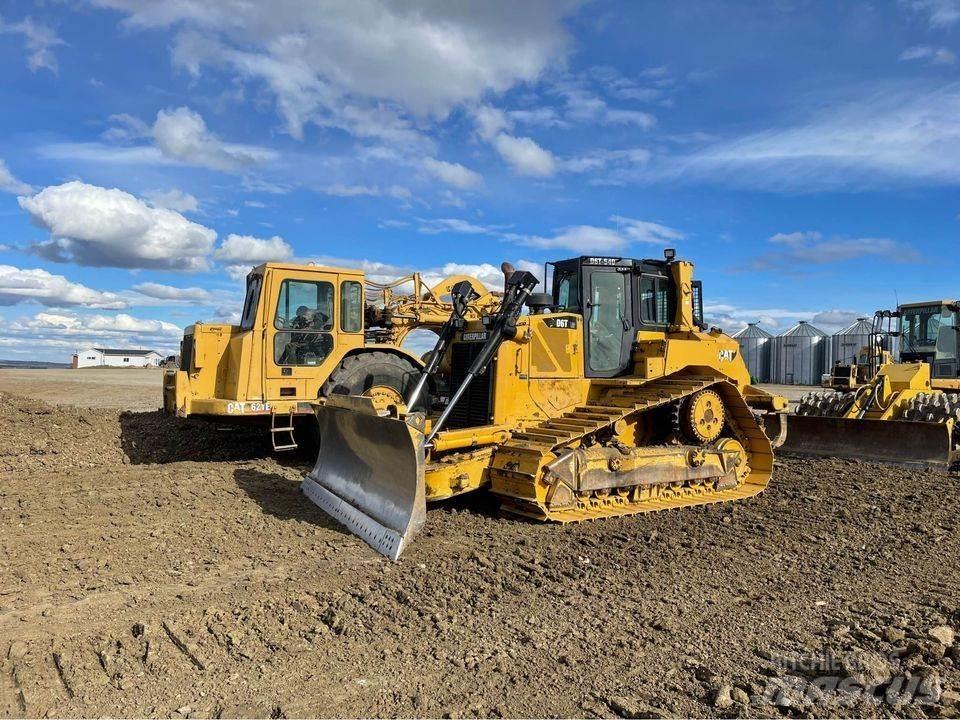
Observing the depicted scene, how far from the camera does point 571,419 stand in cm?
784

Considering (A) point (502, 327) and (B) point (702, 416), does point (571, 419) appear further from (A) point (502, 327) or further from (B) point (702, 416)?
(B) point (702, 416)

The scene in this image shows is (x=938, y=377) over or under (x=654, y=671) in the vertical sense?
over

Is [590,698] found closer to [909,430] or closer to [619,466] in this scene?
[619,466]

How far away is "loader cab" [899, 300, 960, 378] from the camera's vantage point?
45.4 feet

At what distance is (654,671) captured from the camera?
3760mm

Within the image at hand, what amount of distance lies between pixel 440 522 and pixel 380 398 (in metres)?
3.53

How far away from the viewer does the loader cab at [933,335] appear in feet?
45.4

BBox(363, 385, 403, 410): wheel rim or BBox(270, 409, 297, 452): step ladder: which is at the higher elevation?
BBox(363, 385, 403, 410): wheel rim

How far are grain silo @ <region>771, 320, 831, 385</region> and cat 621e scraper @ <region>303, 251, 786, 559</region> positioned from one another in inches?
1363

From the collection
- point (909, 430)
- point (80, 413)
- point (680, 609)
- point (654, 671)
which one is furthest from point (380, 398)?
point (909, 430)

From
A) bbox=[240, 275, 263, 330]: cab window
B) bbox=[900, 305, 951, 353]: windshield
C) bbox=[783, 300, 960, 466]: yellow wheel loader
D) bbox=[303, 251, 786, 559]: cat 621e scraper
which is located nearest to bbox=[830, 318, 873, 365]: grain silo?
bbox=[900, 305, 951, 353]: windshield

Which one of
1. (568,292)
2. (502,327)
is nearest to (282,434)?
(502,327)

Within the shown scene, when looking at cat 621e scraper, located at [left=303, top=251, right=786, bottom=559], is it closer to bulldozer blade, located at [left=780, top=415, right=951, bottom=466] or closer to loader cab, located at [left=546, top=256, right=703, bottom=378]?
loader cab, located at [left=546, top=256, right=703, bottom=378]

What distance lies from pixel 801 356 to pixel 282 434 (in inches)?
1451
